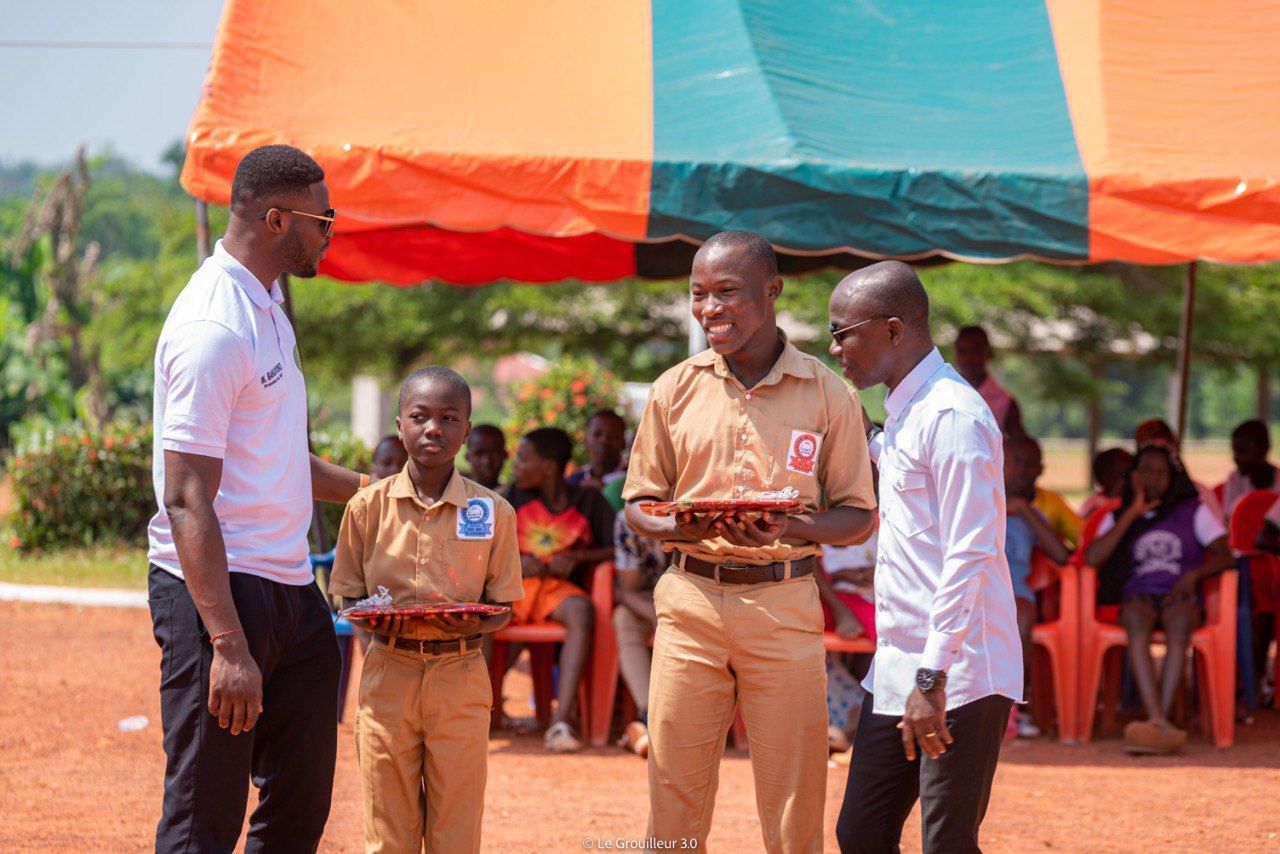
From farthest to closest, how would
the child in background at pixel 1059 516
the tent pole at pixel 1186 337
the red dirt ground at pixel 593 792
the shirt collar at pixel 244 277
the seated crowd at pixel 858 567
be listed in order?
the tent pole at pixel 1186 337
the child in background at pixel 1059 516
the seated crowd at pixel 858 567
the red dirt ground at pixel 593 792
the shirt collar at pixel 244 277

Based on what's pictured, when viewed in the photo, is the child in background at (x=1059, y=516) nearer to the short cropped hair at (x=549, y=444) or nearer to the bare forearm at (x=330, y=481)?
the short cropped hair at (x=549, y=444)

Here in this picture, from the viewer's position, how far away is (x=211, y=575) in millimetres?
2852

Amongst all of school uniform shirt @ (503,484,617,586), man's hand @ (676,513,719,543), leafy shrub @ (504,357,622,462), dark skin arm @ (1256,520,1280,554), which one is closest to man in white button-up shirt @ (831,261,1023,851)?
man's hand @ (676,513,719,543)

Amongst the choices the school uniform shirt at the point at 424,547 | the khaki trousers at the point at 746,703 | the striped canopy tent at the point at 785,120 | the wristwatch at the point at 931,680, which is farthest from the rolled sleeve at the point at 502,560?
the striped canopy tent at the point at 785,120

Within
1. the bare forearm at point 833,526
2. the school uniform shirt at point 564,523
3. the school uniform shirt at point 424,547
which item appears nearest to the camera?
the bare forearm at point 833,526

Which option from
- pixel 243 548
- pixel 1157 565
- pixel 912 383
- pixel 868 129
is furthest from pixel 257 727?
pixel 1157 565

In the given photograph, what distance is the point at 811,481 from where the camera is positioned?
355cm

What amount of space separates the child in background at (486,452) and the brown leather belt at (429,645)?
9.83ft

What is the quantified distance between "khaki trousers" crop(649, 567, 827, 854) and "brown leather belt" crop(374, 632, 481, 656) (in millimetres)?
565

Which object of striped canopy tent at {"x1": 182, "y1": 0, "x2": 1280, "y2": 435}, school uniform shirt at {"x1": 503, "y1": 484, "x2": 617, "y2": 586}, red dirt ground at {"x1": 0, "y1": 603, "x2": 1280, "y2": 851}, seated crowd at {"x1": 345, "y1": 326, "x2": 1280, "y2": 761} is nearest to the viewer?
red dirt ground at {"x1": 0, "y1": 603, "x2": 1280, "y2": 851}

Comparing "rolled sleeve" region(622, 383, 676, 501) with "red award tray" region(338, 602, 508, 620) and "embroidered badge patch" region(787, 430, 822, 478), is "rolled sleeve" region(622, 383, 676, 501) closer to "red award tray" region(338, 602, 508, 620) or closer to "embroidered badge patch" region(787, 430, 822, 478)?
"embroidered badge patch" region(787, 430, 822, 478)

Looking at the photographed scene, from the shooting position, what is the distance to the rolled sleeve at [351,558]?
3.76m

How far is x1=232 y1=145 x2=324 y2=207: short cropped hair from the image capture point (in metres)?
3.13

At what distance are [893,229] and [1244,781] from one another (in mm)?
2947
